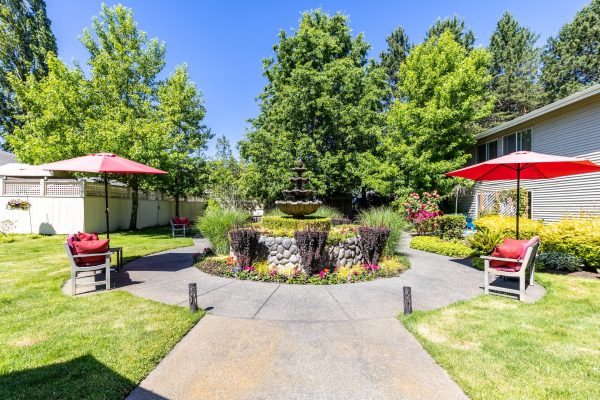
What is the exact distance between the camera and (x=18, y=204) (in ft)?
44.0

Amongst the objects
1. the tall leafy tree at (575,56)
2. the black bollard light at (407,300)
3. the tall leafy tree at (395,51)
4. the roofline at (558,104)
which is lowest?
the black bollard light at (407,300)

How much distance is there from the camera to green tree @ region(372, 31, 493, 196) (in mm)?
15828

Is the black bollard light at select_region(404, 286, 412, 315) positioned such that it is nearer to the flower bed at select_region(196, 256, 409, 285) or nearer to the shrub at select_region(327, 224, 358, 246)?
the flower bed at select_region(196, 256, 409, 285)

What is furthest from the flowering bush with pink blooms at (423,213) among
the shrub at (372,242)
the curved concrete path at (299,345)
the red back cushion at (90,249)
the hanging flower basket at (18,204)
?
the hanging flower basket at (18,204)

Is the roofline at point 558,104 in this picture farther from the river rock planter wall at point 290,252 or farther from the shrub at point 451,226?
the river rock planter wall at point 290,252

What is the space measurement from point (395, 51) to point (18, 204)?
95.8 feet

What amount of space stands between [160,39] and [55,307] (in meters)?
17.0

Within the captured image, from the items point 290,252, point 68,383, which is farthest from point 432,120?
point 68,383

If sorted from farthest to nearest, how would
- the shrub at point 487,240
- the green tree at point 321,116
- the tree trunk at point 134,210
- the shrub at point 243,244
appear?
1. the green tree at point 321,116
2. the tree trunk at point 134,210
3. the shrub at point 487,240
4. the shrub at point 243,244

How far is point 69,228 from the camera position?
1354 centimetres

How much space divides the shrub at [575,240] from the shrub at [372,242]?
448cm

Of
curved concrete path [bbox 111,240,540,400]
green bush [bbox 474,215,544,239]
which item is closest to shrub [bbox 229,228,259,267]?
curved concrete path [bbox 111,240,540,400]

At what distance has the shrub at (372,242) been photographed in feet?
24.0

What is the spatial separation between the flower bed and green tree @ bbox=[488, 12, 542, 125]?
2309 centimetres
